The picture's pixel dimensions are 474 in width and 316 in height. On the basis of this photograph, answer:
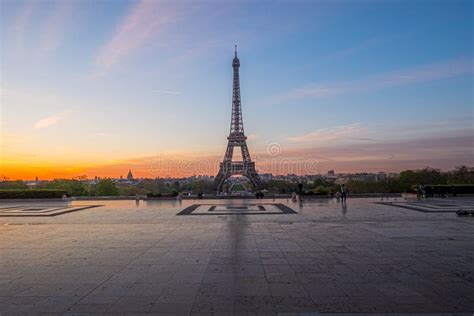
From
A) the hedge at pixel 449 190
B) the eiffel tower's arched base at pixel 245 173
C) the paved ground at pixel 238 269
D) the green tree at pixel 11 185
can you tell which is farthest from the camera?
the eiffel tower's arched base at pixel 245 173

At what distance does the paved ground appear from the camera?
4.73 meters

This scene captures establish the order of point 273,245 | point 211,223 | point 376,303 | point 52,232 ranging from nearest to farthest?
point 376,303 < point 273,245 < point 52,232 < point 211,223

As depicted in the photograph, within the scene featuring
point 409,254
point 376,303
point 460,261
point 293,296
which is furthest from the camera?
point 409,254

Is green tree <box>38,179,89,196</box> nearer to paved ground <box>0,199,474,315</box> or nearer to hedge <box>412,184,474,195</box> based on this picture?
paved ground <box>0,199,474,315</box>

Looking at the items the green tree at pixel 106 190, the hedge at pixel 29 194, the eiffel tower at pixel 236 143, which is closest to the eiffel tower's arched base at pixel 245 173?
A: the eiffel tower at pixel 236 143

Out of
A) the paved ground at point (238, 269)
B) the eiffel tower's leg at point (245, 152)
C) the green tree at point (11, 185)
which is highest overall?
the eiffel tower's leg at point (245, 152)

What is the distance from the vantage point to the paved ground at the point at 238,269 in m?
4.73

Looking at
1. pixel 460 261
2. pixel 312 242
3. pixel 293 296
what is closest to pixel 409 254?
pixel 460 261

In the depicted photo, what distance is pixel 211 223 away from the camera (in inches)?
509

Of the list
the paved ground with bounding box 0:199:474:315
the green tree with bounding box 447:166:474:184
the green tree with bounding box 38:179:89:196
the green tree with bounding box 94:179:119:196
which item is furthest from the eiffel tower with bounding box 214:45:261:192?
the paved ground with bounding box 0:199:474:315

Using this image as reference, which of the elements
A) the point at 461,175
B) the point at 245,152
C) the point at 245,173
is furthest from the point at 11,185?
the point at 461,175

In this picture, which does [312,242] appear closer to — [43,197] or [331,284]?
[331,284]

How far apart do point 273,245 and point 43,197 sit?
2437cm

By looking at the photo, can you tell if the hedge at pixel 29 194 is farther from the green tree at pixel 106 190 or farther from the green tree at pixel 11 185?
the green tree at pixel 11 185
